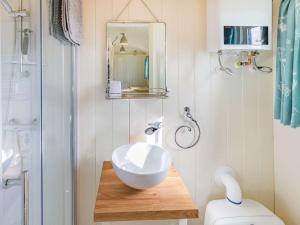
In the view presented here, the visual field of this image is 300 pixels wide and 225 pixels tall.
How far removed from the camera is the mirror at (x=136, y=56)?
6.67ft

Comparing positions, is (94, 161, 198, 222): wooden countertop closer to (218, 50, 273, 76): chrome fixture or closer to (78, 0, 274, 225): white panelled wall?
(78, 0, 274, 225): white panelled wall

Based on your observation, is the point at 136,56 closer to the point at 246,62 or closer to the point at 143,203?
the point at 246,62

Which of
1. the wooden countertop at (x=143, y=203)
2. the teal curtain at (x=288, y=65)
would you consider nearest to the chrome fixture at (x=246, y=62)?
the teal curtain at (x=288, y=65)

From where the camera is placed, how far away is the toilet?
5.76ft

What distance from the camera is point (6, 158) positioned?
1124 mm

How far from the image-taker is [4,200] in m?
1.11

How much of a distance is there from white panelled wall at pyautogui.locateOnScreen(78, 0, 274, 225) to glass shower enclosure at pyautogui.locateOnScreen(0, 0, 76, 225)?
0.76ft

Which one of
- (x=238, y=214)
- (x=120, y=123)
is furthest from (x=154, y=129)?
(x=238, y=214)

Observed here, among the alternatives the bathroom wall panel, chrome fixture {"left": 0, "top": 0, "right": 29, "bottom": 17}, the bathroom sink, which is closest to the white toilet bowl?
the bathroom wall panel

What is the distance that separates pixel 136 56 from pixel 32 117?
927mm

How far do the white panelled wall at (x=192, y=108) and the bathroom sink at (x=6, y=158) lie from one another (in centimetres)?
89

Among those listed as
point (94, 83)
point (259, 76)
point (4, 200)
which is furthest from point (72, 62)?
point (259, 76)

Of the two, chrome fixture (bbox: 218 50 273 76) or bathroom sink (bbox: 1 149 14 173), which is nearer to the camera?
bathroom sink (bbox: 1 149 14 173)

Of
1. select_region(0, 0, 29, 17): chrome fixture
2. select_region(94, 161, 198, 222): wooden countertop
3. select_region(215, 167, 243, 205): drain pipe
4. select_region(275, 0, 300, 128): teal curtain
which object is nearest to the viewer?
select_region(0, 0, 29, 17): chrome fixture
